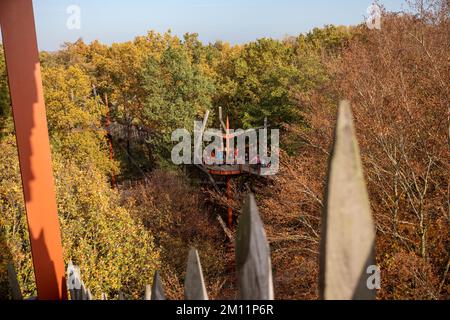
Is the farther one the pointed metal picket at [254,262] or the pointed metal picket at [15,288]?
the pointed metal picket at [15,288]

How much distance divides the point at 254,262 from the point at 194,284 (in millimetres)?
448

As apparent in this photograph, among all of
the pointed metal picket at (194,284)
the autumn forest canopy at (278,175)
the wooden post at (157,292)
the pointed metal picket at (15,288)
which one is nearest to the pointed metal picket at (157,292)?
Answer: the wooden post at (157,292)

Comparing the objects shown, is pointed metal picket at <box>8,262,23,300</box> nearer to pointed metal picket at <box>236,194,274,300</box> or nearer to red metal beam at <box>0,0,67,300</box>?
red metal beam at <box>0,0,67,300</box>

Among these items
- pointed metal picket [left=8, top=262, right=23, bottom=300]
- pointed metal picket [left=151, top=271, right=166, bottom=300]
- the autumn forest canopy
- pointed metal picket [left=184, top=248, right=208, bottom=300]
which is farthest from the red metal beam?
the autumn forest canopy

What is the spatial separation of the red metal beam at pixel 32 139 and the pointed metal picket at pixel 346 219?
1.84 metres

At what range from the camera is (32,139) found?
231cm

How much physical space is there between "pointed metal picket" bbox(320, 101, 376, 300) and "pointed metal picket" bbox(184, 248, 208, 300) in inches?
23.5

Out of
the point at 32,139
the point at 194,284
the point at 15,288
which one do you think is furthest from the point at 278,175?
the point at 194,284

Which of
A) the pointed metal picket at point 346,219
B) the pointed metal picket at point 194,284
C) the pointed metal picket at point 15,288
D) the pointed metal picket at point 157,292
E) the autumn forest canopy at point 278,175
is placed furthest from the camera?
the autumn forest canopy at point 278,175

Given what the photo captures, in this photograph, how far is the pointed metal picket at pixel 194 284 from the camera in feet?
5.51

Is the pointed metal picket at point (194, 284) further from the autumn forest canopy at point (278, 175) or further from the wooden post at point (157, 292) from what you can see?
the autumn forest canopy at point (278, 175)

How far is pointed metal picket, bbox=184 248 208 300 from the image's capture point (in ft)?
5.51

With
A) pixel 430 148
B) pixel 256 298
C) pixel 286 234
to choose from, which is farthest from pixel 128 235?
pixel 256 298

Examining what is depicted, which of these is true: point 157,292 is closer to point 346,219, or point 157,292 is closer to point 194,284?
point 194,284
